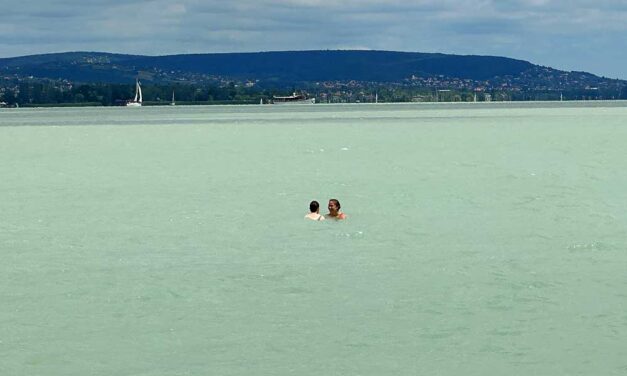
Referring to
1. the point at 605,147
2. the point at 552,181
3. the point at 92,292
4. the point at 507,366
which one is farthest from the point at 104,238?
the point at 605,147

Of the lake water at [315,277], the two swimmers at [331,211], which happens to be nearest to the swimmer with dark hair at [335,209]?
the two swimmers at [331,211]

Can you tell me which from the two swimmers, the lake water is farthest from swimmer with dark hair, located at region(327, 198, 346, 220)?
the lake water

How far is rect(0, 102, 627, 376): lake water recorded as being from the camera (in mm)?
20031

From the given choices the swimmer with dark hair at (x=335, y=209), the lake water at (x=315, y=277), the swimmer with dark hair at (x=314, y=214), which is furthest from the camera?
the swimmer with dark hair at (x=314, y=214)

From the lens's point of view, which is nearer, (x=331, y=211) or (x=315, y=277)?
(x=315, y=277)

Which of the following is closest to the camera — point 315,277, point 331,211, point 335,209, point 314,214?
point 315,277

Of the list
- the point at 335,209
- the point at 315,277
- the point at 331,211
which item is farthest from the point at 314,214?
the point at 315,277

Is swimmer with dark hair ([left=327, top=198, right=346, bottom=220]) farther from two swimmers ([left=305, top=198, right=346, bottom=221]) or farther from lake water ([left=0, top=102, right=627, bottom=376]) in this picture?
lake water ([left=0, top=102, right=627, bottom=376])

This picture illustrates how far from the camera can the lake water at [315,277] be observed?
65.7 feet

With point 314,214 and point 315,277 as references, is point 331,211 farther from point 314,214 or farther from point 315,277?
point 315,277

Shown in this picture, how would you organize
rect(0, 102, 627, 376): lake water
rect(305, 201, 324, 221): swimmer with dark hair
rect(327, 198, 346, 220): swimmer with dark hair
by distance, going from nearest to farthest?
rect(0, 102, 627, 376): lake water
rect(327, 198, 346, 220): swimmer with dark hair
rect(305, 201, 324, 221): swimmer with dark hair

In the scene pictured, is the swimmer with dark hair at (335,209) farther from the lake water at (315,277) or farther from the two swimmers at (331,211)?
the lake water at (315,277)

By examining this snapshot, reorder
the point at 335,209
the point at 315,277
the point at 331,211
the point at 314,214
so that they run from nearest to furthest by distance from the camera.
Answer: the point at 315,277 → the point at 335,209 → the point at 331,211 → the point at 314,214

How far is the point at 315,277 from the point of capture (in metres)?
27.2
